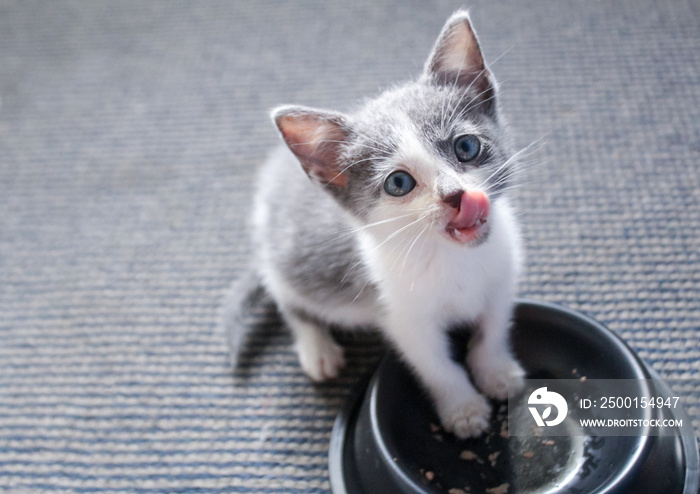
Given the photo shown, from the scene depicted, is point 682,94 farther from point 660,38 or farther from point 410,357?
point 410,357

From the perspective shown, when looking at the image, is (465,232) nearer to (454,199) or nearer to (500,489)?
(454,199)

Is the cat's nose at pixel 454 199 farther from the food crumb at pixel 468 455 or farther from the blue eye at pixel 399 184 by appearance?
the food crumb at pixel 468 455

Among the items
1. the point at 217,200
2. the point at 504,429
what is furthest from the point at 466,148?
the point at 217,200

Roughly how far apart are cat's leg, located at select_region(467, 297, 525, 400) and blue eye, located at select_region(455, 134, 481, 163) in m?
0.34

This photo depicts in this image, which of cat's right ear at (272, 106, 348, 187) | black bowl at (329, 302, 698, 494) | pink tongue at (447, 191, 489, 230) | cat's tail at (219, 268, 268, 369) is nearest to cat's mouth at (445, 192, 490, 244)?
pink tongue at (447, 191, 489, 230)

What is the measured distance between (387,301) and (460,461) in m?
0.34

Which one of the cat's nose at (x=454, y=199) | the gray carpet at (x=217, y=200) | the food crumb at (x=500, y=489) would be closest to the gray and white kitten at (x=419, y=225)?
the cat's nose at (x=454, y=199)

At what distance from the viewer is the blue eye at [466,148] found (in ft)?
3.48

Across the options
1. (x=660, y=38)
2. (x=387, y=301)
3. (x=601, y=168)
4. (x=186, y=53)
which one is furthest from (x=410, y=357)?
(x=186, y=53)

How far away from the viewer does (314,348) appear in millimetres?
1457

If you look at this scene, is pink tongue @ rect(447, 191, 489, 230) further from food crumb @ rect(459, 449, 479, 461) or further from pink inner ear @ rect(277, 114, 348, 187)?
food crumb @ rect(459, 449, 479, 461)

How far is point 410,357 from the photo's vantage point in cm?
124

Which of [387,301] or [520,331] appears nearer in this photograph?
[387,301]

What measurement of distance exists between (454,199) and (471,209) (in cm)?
4
